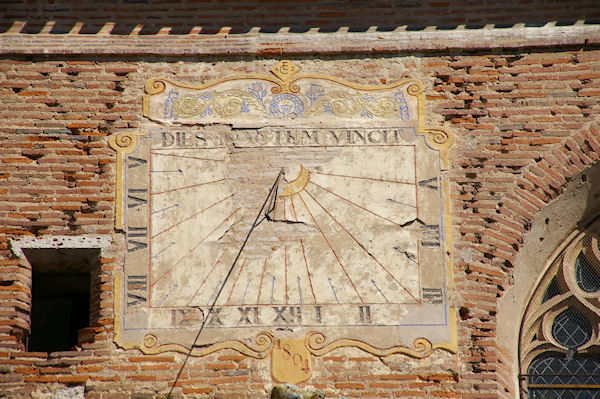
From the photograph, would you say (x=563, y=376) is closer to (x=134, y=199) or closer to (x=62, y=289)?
(x=134, y=199)

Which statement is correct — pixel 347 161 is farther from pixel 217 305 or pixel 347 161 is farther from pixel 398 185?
pixel 217 305

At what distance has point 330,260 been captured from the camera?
31.5ft

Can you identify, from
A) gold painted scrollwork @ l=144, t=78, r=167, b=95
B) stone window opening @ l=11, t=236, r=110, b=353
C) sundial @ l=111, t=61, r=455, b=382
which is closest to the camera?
sundial @ l=111, t=61, r=455, b=382

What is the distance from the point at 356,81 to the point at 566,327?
8.77 ft

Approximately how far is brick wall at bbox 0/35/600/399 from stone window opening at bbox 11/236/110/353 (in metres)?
0.09

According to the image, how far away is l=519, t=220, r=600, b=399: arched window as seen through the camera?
9781 millimetres

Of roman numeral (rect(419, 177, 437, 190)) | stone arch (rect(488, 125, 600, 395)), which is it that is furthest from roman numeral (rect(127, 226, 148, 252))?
Result: stone arch (rect(488, 125, 600, 395))

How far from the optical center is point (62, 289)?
1041 cm

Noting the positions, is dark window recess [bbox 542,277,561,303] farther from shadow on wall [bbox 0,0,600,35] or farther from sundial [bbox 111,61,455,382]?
shadow on wall [bbox 0,0,600,35]

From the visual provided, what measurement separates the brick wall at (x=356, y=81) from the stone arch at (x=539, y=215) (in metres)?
0.02

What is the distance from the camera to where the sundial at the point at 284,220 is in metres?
9.41

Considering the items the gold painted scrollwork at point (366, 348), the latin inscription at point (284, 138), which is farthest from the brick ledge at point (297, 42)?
the gold painted scrollwork at point (366, 348)

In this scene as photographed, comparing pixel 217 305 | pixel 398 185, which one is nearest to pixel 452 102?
pixel 398 185

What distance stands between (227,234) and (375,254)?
46.8 inches
